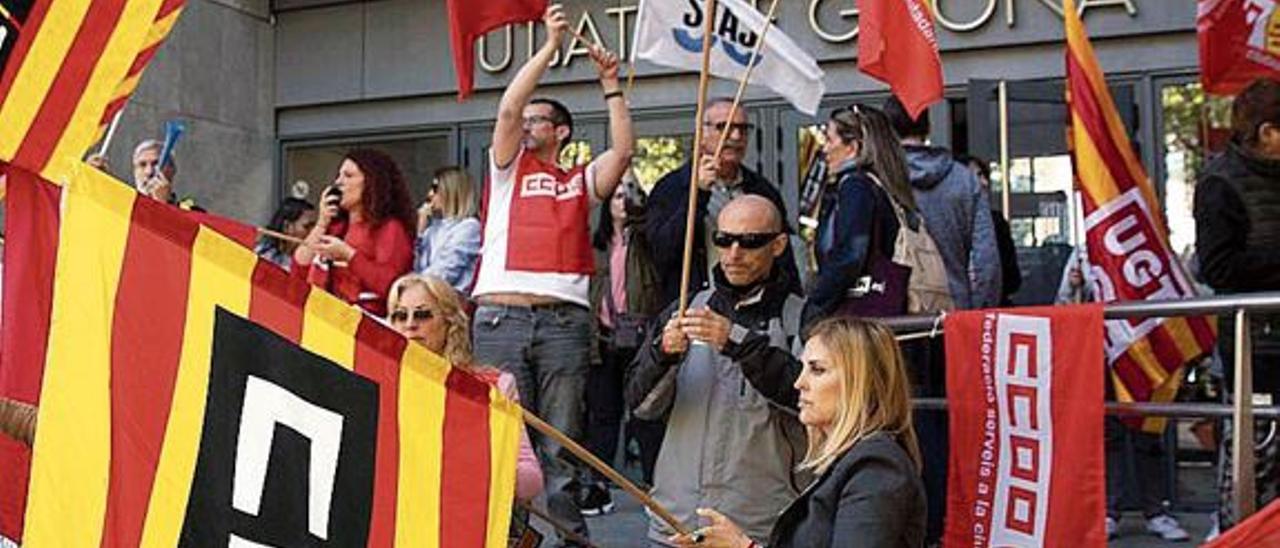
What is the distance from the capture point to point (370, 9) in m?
12.6

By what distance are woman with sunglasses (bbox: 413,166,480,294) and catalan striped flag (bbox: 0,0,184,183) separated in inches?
110

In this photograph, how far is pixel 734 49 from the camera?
696 centimetres

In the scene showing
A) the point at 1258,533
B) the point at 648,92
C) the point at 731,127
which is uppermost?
the point at 648,92

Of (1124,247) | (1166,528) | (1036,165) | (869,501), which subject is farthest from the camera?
(1036,165)

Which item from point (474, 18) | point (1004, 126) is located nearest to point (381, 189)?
point (474, 18)

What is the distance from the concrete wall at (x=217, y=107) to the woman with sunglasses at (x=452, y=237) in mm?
4708

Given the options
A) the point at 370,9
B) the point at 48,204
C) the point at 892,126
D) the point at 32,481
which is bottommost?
the point at 32,481

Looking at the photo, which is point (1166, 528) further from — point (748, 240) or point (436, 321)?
point (436, 321)

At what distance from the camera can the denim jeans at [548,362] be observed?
20.9ft

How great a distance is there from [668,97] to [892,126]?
5095 millimetres

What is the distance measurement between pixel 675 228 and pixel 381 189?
4.28 feet

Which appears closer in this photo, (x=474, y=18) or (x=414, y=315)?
(x=414, y=315)

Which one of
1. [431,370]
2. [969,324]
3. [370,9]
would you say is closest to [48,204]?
[431,370]

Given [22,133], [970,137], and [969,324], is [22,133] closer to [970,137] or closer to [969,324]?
[969,324]
